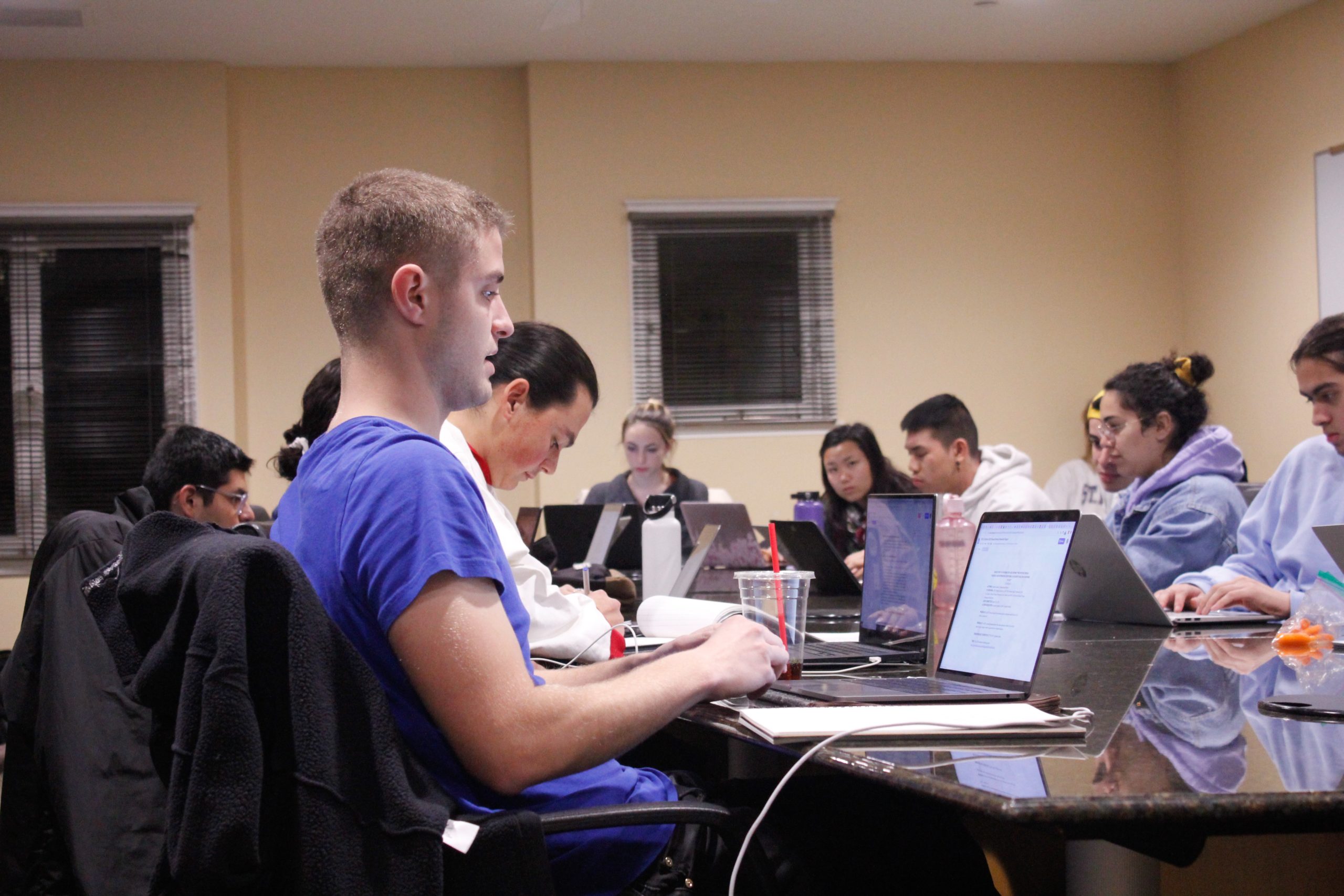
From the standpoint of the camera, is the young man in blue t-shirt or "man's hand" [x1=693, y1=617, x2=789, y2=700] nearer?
the young man in blue t-shirt

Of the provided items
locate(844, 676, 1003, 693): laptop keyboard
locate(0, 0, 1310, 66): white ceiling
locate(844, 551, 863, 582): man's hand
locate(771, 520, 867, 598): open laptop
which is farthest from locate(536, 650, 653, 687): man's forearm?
locate(0, 0, 1310, 66): white ceiling

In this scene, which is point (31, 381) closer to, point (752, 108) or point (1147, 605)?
point (752, 108)

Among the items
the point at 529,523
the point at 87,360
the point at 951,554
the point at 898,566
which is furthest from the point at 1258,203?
the point at 87,360

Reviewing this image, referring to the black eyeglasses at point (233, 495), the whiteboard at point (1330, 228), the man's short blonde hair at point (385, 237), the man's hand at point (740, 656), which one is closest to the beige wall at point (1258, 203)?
the whiteboard at point (1330, 228)

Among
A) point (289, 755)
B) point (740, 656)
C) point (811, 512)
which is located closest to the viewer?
point (289, 755)

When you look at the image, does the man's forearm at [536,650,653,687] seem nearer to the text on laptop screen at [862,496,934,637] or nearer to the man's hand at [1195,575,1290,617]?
the text on laptop screen at [862,496,934,637]

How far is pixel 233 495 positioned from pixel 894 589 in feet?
6.12

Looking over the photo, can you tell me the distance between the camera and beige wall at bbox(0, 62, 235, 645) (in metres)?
5.47

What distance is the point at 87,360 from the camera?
550 centimetres

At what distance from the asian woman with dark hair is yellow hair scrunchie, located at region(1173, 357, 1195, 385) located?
4.06 feet

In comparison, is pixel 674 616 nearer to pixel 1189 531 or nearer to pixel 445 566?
pixel 445 566

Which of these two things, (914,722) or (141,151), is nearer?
(914,722)

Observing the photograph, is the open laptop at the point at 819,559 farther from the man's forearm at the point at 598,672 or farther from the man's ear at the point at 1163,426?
the man's forearm at the point at 598,672

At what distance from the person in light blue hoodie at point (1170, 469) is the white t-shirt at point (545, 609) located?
4.75 feet
